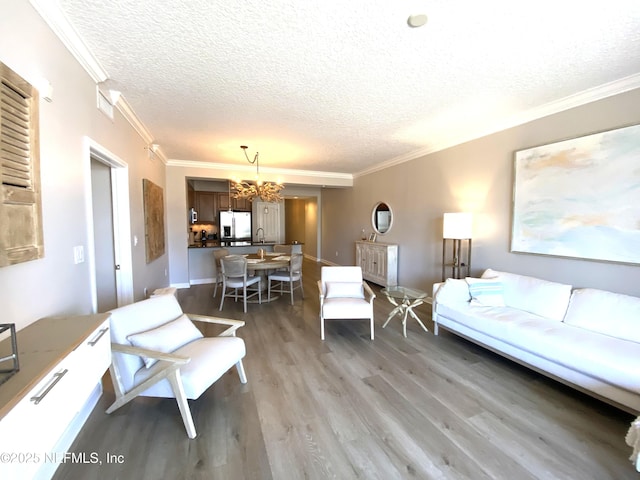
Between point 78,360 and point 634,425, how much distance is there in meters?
2.76

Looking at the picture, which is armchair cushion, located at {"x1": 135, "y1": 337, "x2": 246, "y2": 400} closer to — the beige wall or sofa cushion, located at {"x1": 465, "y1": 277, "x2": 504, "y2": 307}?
sofa cushion, located at {"x1": 465, "y1": 277, "x2": 504, "y2": 307}

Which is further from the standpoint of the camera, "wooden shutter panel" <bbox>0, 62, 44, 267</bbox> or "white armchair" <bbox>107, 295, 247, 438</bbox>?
"white armchair" <bbox>107, 295, 247, 438</bbox>

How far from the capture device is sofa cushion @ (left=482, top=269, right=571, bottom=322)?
265 centimetres

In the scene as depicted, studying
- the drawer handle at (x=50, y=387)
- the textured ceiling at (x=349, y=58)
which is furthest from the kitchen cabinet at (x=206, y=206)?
the drawer handle at (x=50, y=387)

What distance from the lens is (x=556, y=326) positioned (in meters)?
2.45

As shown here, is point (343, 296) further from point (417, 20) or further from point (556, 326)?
point (417, 20)

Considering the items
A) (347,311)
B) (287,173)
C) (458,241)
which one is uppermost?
(287,173)

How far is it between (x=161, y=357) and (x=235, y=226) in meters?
6.30

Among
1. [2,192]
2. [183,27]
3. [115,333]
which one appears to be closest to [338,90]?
[183,27]

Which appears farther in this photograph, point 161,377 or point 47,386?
point 161,377

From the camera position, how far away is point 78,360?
1298mm

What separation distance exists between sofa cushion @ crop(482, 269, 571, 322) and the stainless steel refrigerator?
6456 millimetres

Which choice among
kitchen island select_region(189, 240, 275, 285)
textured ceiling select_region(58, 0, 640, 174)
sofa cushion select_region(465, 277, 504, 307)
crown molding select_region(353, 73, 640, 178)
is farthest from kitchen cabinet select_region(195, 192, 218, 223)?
sofa cushion select_region(465, 277, 504, 307)

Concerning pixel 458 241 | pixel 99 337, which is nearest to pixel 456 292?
pixel 458 241
